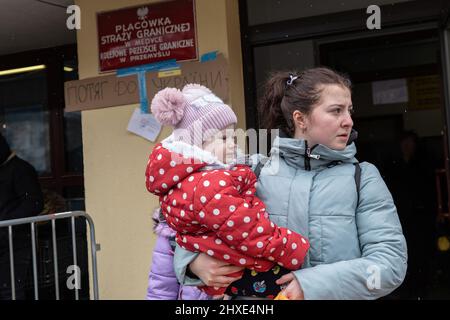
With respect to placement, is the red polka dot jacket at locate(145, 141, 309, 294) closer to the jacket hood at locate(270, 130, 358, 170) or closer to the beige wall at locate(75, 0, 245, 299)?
the jacket hood at locate(270, 130, 358, 170)

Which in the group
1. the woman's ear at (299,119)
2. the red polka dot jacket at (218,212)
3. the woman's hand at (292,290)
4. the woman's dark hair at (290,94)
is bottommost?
the woman's hand at (292,290)

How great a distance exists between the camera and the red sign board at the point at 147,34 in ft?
13.5

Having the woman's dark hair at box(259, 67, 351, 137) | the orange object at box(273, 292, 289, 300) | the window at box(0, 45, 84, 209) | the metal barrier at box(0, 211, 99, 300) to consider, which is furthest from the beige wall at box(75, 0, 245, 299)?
the orange object at box(273, 292, 289, 300)

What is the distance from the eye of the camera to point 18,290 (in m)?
4.21

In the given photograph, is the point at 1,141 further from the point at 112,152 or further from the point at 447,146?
the point at 447,146

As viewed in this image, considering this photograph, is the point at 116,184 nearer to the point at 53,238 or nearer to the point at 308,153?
the point at 53,238

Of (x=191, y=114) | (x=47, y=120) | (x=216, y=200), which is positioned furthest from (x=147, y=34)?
(x=216, y=200)

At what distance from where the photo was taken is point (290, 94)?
172 centimetres

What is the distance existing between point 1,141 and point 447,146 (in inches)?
131

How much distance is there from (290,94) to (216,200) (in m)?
0.44

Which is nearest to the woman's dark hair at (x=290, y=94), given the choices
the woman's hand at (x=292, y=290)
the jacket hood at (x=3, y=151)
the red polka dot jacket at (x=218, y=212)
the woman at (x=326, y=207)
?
the woman at (x=326, y=207)

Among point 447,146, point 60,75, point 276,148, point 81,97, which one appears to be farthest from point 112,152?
point 276,148

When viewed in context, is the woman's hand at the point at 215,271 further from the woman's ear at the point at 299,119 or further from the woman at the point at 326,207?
the woman's ear at the point at 299,119

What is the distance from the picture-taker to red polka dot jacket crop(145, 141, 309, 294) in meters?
1.49
